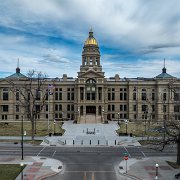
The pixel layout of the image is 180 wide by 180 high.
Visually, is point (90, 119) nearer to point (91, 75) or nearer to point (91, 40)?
point (91, 75)

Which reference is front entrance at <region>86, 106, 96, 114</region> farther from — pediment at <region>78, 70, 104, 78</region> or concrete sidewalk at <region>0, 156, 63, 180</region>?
concrete sidewalk at <region>0, 156, 63, 180</region>

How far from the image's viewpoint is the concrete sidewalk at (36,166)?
3741 cm

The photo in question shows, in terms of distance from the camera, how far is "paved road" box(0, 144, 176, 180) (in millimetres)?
38406

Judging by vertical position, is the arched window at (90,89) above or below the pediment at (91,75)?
below

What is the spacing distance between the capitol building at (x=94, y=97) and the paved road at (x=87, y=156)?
41933mm

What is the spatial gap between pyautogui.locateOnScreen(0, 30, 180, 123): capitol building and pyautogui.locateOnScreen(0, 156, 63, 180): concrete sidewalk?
50.6m

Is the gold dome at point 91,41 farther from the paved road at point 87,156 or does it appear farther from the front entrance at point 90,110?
the paved road at point 87,156

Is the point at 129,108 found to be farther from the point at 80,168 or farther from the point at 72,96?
the point at 80,168

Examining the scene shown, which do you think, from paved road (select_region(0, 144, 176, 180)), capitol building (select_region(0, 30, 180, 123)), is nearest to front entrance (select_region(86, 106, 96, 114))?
capitol building (select_region(0, 30, 180, 123))

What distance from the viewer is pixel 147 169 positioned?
40.5 metres

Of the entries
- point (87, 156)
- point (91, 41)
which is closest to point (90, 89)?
point (91, 41)

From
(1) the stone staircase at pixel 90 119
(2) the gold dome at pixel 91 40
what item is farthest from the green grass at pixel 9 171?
(2) the gold dome at pixel 91 40

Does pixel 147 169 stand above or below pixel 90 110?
below

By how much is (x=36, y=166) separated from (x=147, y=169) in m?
14.2
